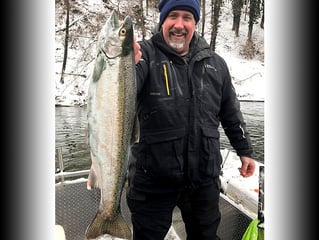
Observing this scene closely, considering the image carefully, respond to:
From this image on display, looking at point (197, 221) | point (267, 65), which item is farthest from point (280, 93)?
point (197, 221)

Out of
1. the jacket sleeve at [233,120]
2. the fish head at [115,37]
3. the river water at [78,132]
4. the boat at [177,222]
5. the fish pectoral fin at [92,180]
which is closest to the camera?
the fish head at [115,37]

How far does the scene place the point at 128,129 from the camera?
128 cm

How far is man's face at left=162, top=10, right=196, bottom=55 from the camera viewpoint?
1.58m

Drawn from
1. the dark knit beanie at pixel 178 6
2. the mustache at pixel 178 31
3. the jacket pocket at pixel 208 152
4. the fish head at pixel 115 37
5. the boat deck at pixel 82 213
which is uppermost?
the dark knit beanie at pixel 178 6

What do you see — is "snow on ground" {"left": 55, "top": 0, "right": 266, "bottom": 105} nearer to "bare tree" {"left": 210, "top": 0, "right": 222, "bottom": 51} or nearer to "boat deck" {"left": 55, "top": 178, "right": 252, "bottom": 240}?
"bare tree" {"left": 210, "top": 0, "right": 222, "bottom": 51}

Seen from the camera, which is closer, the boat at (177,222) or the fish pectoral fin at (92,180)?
the fish pectoral fin at (92,180)

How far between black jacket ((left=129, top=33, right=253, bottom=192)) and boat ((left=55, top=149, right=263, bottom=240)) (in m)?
0.67

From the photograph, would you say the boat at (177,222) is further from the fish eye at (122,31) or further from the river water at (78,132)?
the fish eye at (122,31)

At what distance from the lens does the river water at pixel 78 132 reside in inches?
79.9

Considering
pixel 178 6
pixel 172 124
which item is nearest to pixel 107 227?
pixel 172 124

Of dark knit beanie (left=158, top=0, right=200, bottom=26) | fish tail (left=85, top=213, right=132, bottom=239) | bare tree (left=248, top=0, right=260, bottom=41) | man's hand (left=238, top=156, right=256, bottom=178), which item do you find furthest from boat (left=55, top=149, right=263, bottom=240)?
dark knit beanie (left=158, top=0, right=200, bottom=26)

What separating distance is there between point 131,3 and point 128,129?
1.24m

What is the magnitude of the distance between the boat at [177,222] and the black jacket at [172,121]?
669mm

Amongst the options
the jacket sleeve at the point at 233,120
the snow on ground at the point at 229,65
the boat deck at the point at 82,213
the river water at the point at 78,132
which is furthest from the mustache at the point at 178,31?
the boat deck at the point at 82,213
